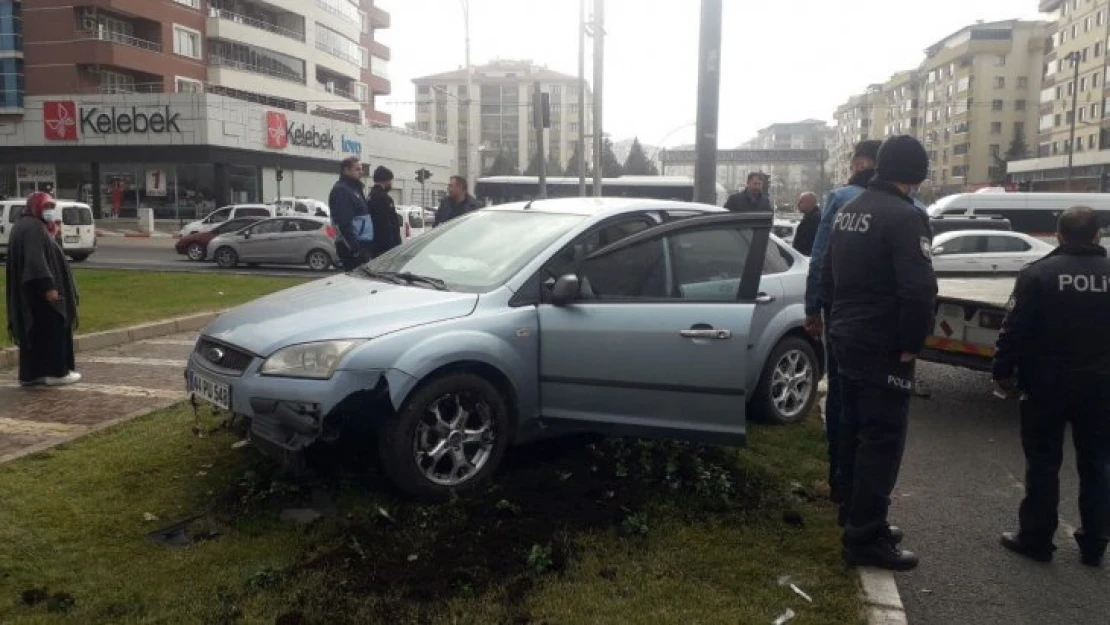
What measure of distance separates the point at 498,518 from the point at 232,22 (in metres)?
47.6

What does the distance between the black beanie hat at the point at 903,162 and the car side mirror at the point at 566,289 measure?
5.26ft

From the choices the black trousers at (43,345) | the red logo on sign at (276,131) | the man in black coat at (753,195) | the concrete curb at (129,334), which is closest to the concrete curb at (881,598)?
the black trousers at (43,345)

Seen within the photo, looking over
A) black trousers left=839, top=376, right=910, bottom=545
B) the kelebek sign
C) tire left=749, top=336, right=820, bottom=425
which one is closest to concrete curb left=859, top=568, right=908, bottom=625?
black trousers left=839, top=376, right=910, bottom=545

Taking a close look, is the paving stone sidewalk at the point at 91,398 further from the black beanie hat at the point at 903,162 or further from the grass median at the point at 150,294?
the black beanie hat at the point at 903,162

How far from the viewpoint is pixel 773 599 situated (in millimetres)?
3676

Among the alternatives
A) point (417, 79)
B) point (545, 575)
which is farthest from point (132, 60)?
point (417, 79)

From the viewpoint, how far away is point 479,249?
546 cm

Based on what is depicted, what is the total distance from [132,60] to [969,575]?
45063mm

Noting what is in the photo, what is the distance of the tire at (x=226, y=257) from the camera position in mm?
23078

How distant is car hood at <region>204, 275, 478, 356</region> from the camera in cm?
450

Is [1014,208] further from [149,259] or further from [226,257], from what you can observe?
[149,259]

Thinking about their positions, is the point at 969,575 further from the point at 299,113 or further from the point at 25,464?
the point at 299,113

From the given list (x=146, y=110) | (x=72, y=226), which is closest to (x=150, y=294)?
(x=72, y=226)

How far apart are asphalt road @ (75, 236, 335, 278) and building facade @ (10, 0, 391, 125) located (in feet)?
31.4
